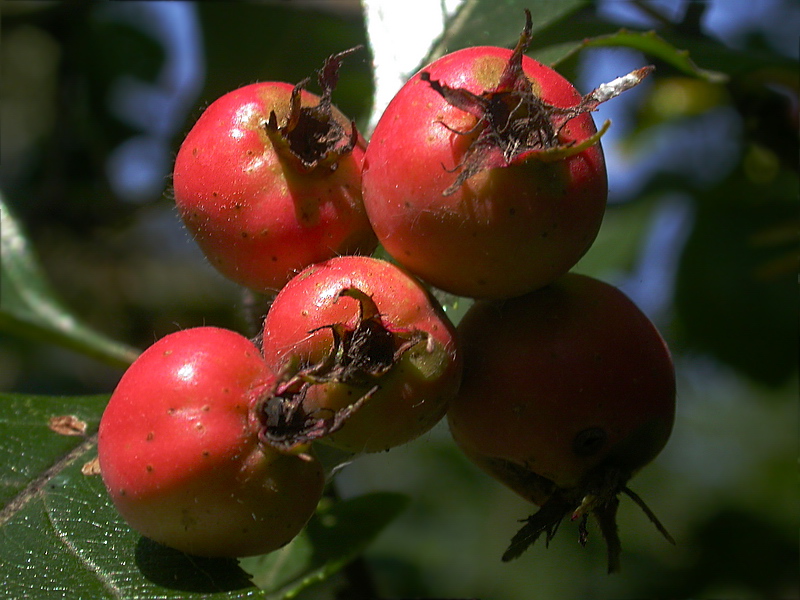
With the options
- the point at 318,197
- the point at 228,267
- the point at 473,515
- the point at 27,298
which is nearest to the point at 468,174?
the point at 318,197

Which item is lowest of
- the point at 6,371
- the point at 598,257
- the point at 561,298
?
the point at 6,371

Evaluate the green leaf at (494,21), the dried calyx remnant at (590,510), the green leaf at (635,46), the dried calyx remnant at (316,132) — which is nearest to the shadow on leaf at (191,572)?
the dried calyx remnant at (590,510)

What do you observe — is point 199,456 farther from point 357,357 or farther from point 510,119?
point 510,119

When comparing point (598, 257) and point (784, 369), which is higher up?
point (598, 257)

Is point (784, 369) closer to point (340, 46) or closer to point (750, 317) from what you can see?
point (750, 317)

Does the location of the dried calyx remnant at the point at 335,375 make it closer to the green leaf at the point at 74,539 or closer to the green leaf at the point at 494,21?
the green leaf at the point at 74,539

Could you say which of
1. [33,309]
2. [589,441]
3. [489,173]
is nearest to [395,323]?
[489,173]

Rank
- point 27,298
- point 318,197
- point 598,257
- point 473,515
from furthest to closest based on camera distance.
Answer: point 473,515
point 598,257
point 27,298
point 318,197

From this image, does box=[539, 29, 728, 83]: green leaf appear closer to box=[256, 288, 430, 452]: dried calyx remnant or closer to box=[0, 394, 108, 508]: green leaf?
box=[256, 288, 430, 452]: dried calyx remnant

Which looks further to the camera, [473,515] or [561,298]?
[473,515]
